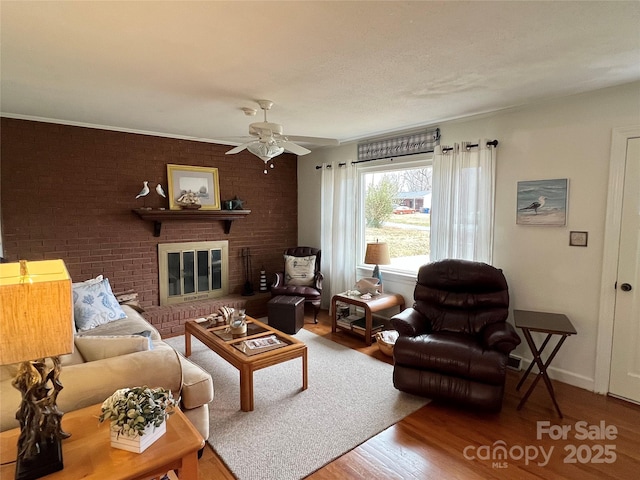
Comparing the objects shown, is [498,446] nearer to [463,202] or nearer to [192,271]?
[463,202]

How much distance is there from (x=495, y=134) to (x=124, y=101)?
3472 mm

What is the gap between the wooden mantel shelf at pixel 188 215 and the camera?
420 centimetres

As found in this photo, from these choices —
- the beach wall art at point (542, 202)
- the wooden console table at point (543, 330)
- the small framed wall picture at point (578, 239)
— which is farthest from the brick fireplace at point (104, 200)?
the small framed wall picture at point (578, 239)

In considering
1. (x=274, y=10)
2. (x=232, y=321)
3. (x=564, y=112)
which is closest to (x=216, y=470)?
(x=232, y=321)

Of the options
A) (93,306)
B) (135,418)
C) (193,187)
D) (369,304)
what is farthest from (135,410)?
(193,187)

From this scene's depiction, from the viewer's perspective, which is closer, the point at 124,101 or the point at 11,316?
the point at 11,316

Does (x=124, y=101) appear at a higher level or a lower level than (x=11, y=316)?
higher

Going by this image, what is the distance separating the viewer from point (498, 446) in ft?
7.29

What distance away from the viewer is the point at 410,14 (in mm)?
1679

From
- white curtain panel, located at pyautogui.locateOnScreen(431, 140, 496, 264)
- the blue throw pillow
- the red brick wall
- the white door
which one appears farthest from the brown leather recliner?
the red brick wall

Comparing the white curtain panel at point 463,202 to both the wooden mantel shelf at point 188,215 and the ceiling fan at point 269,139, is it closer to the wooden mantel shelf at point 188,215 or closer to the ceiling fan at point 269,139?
the ceiling fan at point 269,139

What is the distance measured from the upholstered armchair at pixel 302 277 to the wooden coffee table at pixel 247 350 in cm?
129

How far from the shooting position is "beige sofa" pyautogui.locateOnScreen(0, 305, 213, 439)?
61.8 inches

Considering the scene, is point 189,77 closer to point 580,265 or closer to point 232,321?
point 232,321
